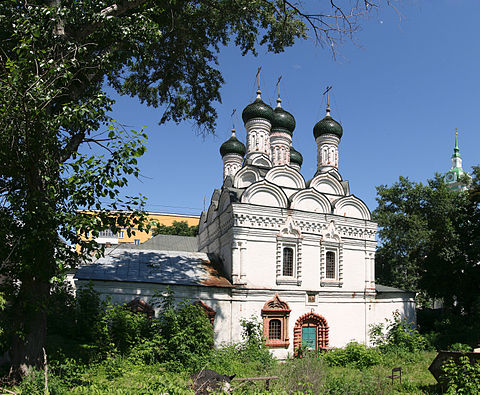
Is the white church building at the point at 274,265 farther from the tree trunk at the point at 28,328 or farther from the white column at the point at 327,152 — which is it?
the tree trunk at the point at 28,328

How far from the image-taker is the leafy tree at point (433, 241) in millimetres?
17656

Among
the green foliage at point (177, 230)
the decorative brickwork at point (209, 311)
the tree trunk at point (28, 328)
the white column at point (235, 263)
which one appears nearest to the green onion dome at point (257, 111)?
the white column at point (235, 263)

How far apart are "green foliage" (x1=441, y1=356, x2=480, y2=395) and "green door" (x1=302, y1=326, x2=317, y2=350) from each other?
656 cm

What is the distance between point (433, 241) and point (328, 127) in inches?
299

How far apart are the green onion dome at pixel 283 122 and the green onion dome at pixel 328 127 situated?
3.53ft

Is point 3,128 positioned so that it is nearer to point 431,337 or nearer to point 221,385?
point 221,385

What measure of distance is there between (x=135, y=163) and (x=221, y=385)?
12.2 ft

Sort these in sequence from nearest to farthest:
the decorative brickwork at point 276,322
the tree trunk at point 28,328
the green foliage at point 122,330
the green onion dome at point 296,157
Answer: the tree trunk at point 28,328, the green foliage at point 122,330, the decorative brickwork at point 276,322, the green onion dome at point 296,157

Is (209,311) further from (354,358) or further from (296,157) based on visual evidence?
(296,157)

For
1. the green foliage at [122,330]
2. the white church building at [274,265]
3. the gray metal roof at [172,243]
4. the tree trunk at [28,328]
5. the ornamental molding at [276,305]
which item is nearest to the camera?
the tree trunk at [28,328]

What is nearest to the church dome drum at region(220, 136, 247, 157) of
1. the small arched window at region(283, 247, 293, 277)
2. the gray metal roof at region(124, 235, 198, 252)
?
the small arched window at region(283, 247, 293, 277)

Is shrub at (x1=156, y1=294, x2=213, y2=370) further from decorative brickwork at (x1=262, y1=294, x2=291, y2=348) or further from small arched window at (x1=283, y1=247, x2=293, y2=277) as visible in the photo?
small arched window at (x1=283, y1=247, x2=293, y2=277)

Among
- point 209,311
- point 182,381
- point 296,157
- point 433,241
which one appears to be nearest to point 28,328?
point 182,381

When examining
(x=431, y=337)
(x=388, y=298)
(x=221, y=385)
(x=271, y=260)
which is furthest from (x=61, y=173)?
(x=431, y=337)
